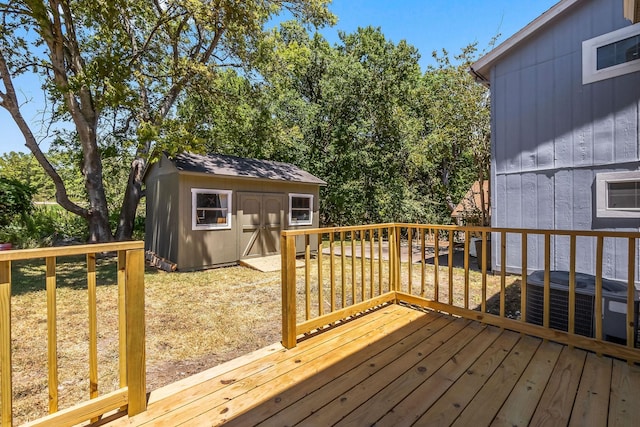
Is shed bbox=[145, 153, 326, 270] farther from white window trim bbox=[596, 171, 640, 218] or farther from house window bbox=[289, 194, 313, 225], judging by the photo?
white window trim bbox=[596, 171, 640, 218]

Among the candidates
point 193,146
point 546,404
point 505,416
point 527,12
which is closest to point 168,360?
point 505,416

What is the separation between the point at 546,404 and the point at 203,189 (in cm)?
697

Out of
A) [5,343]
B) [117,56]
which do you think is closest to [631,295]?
[5,343]

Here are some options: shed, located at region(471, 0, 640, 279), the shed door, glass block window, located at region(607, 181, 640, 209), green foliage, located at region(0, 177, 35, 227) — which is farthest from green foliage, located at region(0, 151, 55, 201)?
glass block window, located at region(607, 181, 640, 209)

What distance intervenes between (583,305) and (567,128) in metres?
3.71

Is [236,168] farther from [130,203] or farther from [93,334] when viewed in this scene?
[93,334]

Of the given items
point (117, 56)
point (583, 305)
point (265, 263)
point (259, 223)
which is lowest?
point (265, 263)

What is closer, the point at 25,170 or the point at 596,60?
the point at 596,60

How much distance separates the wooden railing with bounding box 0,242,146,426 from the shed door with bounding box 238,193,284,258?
244 inches

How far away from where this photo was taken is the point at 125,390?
1.70 meters

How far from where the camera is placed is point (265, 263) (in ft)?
24.9

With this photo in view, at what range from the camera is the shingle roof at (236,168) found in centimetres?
727

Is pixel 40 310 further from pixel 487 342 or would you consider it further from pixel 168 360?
pixel 487 342

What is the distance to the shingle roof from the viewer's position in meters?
7.27
